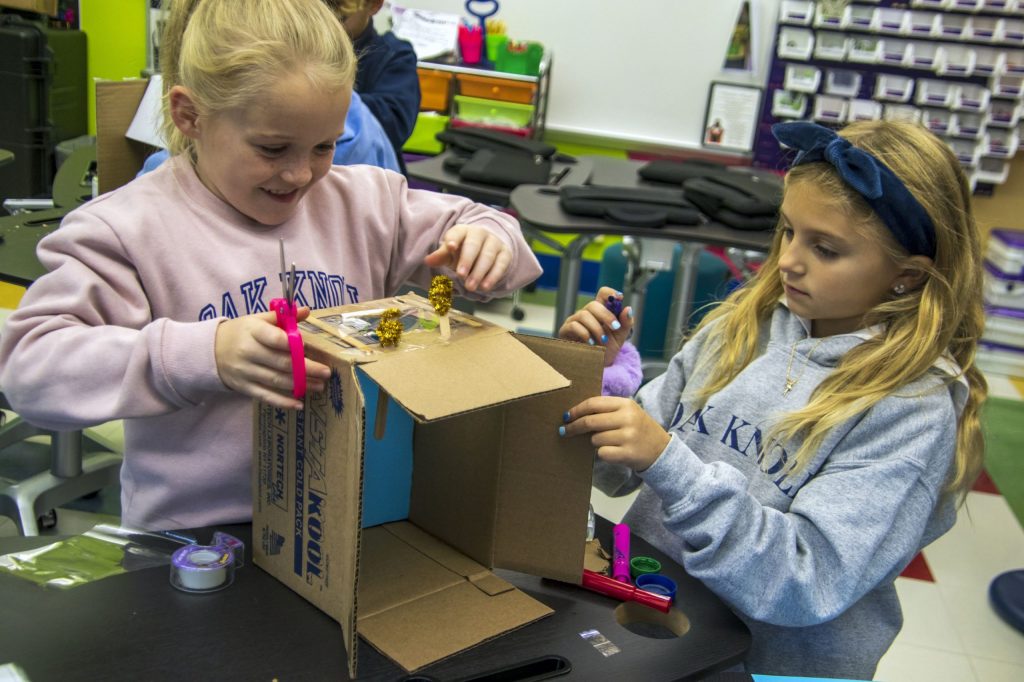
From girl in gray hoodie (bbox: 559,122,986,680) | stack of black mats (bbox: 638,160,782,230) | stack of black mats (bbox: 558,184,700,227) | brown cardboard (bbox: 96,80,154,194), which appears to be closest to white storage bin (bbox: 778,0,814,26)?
stack of black mats (bbox: 638,160,782,230)

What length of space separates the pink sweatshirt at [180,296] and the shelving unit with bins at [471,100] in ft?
9.75

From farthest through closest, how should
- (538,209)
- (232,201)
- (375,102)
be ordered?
(538,209), (375,102), (232,201)

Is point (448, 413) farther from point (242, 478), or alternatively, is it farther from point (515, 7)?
point (515, 7)

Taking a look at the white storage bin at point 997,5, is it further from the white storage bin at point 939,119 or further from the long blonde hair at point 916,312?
the long blonde hair at point 916,312

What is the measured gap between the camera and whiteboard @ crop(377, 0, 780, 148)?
445 centimetres

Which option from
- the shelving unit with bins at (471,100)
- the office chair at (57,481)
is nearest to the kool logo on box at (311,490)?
the office chair at (57,481)

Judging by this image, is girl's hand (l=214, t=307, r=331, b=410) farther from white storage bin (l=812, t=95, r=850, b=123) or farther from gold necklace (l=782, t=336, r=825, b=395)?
white storage bin (l=812, t=95, r=850, b=123)

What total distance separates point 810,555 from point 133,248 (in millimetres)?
803

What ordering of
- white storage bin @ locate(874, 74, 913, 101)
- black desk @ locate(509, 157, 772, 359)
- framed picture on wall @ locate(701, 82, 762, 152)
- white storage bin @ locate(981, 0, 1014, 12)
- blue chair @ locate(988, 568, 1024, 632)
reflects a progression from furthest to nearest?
1. framed picture on wall @ locate(701, 82, 762, 152)
2. white storage bin @ locate(874, 74, 913, 101)
3. white storage bin @ locate(981, 0, 1014, 12)
4. black desk @ locate(509, 157, 772, 359)
5. blue chair @ locate(988, 568, 1024, 632)

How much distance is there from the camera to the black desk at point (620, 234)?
2756 millimetres

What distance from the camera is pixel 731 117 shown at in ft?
14.7

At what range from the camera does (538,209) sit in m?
2.83

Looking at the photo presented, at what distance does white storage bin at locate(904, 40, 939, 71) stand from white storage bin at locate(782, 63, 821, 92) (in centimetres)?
39

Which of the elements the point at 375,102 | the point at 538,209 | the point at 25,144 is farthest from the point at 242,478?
the point at 25,144
